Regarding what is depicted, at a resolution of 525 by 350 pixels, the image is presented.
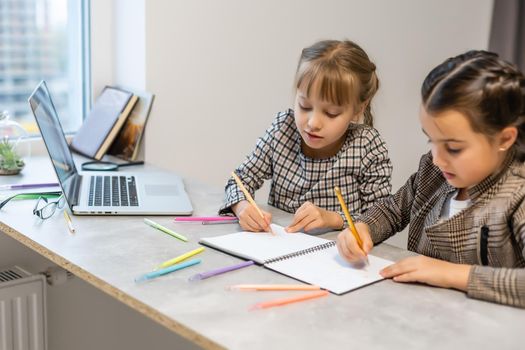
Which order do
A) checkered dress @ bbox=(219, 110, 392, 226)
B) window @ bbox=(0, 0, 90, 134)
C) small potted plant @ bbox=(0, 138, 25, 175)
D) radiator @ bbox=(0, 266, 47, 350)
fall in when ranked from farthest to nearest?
window @ bbox=(0, 0, 90, 134) < small potted plant @ bbox=(0, 138, 25, 175) < radiator @ bbox=(0, 266, 47, 350) < checkered dress @ bbox=(219, 110, 392, 226)

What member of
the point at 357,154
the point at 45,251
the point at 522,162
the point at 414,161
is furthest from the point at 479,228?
the point at 414,161

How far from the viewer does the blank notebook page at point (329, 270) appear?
1.21 meters

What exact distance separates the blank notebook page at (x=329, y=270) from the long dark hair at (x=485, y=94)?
0.30 metres

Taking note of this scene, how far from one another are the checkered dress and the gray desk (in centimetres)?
31

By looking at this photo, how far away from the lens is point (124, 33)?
2.36 meters

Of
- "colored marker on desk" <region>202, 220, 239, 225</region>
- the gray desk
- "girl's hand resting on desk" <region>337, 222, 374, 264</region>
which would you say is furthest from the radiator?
"girl's hand resting on desk" <region>337, 222, 374, 264</region>

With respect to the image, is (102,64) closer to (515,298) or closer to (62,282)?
(62,282)

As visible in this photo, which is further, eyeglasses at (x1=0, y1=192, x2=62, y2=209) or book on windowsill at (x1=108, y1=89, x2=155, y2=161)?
book on windowsill at (x1=108, y1=89, x2=155, y2=161)

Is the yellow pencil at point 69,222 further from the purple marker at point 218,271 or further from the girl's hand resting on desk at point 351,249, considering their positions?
the girl's hand resting on desk at point 351,249

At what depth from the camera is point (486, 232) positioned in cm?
126

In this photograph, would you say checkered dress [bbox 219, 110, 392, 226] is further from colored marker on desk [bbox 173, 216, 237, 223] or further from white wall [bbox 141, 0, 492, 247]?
white wall [bbox 141, 0, 492, 247]

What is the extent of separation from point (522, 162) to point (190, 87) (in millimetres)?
1302

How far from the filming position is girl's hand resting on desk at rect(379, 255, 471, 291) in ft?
3.87

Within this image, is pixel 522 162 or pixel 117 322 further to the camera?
pixel 117 322
